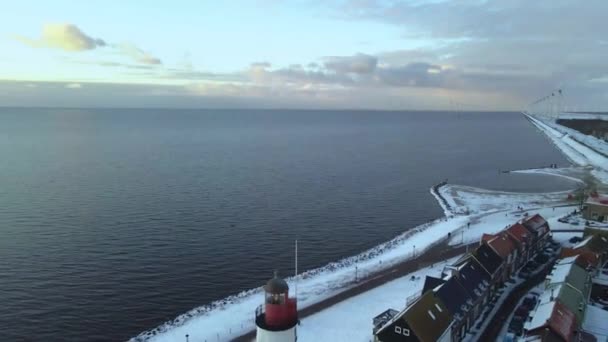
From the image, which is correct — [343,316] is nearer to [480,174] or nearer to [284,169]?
[284,169]

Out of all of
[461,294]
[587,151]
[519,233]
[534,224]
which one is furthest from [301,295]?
[587,151]

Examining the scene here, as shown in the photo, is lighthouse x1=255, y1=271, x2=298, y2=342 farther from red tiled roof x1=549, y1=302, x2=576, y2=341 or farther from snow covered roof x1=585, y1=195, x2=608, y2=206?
snow covered roof x1=585, y1=195, x2=608, y2=206

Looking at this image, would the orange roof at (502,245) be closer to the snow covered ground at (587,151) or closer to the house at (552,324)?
the house at (552,324)

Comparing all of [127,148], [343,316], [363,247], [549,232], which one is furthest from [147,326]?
[127,148]

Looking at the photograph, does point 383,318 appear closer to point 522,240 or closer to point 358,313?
point 358,313

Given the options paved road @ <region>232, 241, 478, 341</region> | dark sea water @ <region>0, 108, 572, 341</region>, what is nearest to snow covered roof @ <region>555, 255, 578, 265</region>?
paved road @ <region>232, 241, 478, 341</region>
